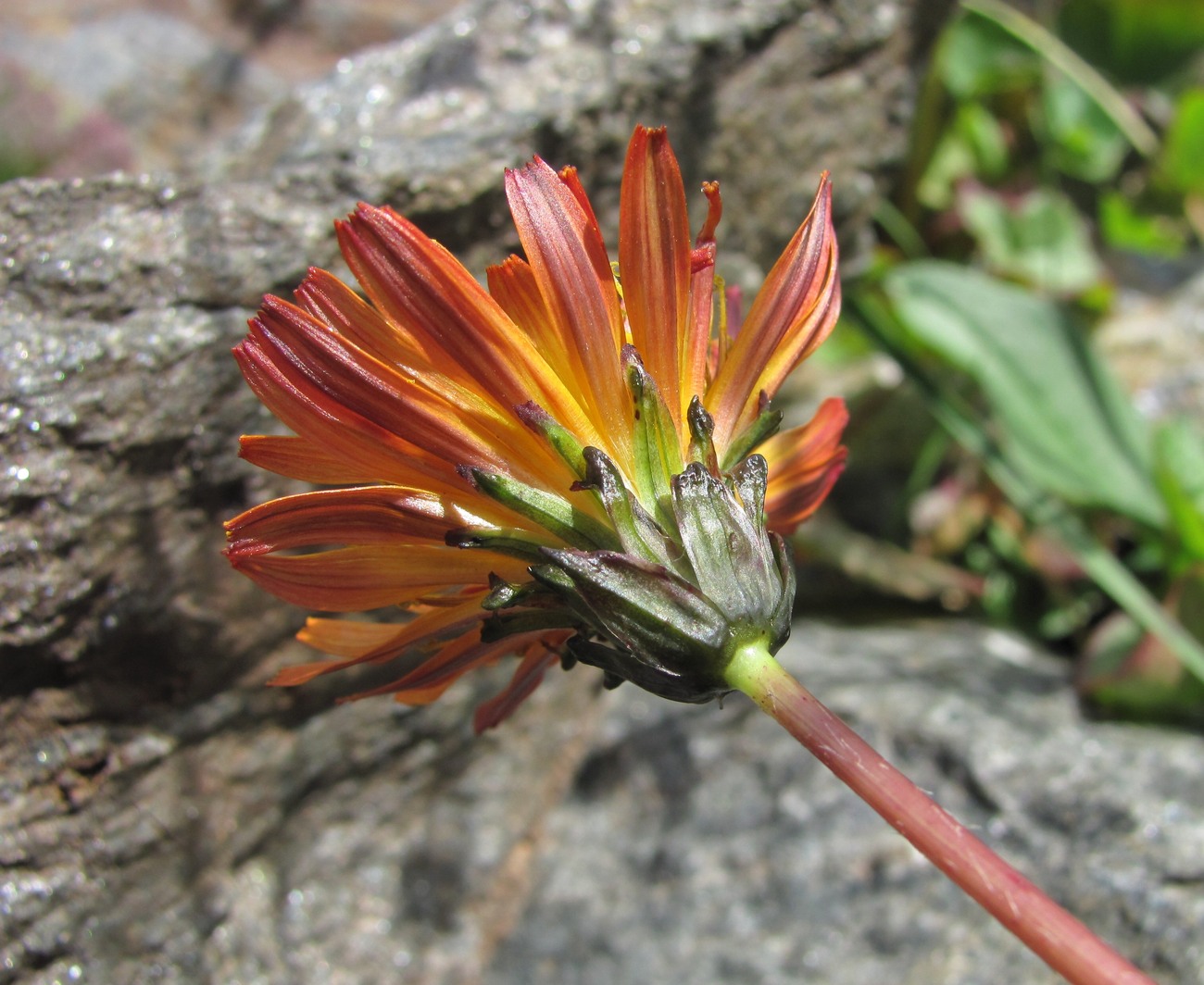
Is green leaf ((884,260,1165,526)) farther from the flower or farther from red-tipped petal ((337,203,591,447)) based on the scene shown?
red-tipped petal ((337,203,591,447))

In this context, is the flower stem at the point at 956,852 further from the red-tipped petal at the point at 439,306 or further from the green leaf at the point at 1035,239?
the green leaf at the point at 1035,239

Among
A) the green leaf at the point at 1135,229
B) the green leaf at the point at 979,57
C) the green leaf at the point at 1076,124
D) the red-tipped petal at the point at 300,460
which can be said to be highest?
the green leaf at the point at 979,57

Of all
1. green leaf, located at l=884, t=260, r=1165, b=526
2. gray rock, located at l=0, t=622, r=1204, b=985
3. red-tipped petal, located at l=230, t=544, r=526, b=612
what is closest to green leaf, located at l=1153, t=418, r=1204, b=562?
green leaf, located at l=884, t=260, r=1165, b=526

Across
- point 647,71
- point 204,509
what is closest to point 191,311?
point 204,509

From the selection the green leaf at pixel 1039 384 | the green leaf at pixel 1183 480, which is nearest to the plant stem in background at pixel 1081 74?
the green leaf at pixel 1039 384

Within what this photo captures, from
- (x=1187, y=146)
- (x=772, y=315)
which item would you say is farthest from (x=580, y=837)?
(x=1187, y=146)

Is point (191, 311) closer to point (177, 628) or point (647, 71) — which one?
point (177, 628)

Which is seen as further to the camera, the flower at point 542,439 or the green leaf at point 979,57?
the green leaf at point 979,57
